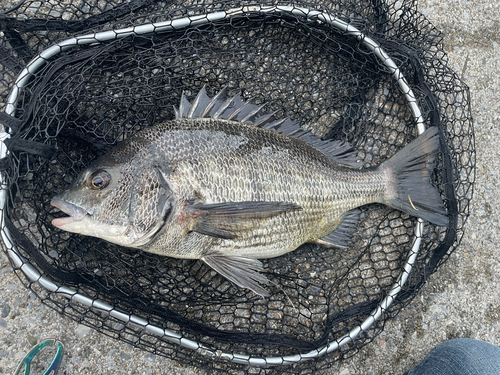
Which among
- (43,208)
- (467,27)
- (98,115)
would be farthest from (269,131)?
(467,27)

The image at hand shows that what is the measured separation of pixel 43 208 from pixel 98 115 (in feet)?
1.91

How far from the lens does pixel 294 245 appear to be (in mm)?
1895

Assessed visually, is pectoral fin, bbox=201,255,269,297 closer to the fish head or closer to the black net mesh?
the black net mesh

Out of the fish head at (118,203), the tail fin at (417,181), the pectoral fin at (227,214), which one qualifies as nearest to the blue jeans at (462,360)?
the tail fin at (417,181)

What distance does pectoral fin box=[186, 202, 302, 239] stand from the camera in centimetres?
160

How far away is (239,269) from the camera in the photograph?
1.79m

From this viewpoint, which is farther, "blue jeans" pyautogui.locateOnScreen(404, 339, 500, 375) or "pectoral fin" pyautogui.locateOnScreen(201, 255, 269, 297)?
"blue jeans" pyautogui.locateOnScreen(404, 339, 500, 375)

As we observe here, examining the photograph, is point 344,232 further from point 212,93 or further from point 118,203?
point 118,203

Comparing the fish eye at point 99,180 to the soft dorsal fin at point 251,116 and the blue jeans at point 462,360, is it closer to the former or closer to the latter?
the soft dorsal fin at point 251,116

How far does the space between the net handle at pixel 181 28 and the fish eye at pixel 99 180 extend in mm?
433

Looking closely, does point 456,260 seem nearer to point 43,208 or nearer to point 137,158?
point 137,158

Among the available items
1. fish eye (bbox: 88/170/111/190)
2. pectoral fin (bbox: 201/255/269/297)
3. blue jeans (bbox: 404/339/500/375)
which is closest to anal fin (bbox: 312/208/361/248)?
pectoral fin (bbox: 201/255/269/297)

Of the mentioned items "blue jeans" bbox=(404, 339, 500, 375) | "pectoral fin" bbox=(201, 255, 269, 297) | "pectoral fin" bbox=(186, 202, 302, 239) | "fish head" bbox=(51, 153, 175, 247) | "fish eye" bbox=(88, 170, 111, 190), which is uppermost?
"fish eye" bbox=(88, 170, 111, 190)

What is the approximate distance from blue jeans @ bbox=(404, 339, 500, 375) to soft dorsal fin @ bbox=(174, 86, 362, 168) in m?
1.26
